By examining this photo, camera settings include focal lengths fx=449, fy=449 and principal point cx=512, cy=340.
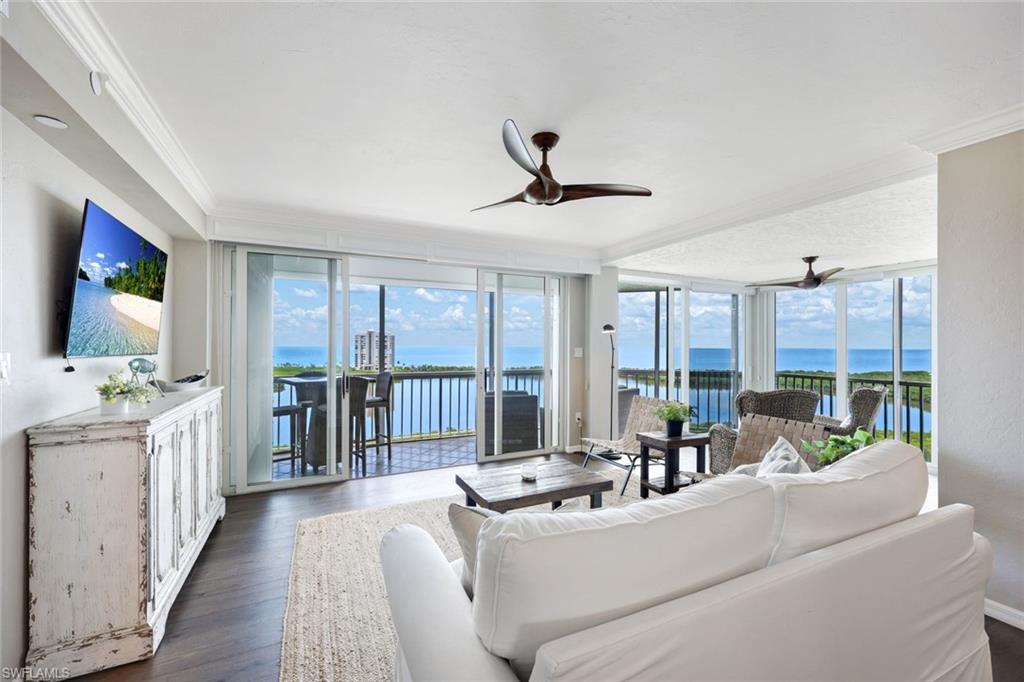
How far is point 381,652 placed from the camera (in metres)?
1.89

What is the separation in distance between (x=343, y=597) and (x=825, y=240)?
189 inches

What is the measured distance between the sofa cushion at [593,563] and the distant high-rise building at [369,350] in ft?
19.0

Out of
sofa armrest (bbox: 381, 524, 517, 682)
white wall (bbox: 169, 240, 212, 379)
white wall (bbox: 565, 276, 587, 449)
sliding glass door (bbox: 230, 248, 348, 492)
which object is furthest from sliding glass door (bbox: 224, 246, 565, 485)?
sofa armrest (bbox: 381, 524, 517, 682)

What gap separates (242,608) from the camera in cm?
221

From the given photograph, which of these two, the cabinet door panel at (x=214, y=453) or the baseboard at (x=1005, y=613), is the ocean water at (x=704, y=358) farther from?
the baseboard at (x=1005, y=613)

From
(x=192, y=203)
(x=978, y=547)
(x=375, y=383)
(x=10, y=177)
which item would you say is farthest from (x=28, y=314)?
(x=375, y=383)

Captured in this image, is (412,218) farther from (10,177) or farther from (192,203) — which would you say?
(10,177)

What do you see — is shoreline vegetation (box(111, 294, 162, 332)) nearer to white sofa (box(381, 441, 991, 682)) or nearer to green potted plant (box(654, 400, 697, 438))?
white sofa (box(381, 441, 991, 682))

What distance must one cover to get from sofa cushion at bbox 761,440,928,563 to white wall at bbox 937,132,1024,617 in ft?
3.66

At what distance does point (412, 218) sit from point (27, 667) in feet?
11.2

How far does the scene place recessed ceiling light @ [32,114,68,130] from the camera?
1.65 meters

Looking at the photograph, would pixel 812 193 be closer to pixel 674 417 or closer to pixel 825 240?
pixel 825 240

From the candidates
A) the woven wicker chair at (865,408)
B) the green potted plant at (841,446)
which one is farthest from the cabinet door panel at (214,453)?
the woven wicker chair at (865,408)

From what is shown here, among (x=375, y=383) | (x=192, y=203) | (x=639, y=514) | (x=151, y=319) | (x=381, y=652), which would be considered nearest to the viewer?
(x=639, y=514)
